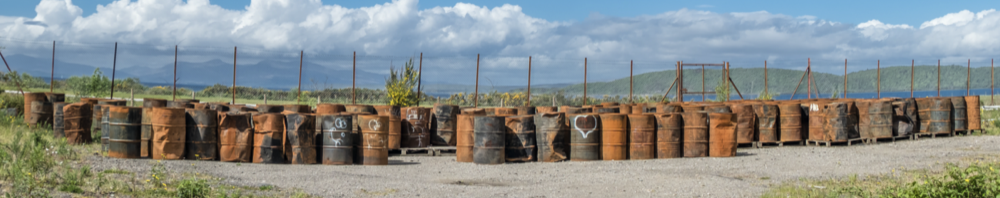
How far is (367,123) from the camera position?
13820 millimetres

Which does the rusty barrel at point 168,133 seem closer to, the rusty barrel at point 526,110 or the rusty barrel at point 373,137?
the rusty barrel at point 373,137

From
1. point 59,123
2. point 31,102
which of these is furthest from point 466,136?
point 31,102

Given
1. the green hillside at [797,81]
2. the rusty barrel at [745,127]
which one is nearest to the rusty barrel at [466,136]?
the rusty barrel at [745,127]

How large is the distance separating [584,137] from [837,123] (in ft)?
25.4

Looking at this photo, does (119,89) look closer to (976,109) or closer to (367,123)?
(367,123)

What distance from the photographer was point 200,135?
13570mm

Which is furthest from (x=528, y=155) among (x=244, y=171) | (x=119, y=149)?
(x=119, y=149)

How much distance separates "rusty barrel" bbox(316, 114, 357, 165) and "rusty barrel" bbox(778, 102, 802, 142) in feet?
35.8

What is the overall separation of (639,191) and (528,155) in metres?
4.41

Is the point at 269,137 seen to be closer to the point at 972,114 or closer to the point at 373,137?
the point at 373,137

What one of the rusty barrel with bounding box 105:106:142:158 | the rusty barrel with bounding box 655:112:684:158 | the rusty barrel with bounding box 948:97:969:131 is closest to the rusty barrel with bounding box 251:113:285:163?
the rusty barrel with bounding box 105:106:142:158

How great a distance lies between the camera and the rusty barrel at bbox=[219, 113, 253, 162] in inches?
534

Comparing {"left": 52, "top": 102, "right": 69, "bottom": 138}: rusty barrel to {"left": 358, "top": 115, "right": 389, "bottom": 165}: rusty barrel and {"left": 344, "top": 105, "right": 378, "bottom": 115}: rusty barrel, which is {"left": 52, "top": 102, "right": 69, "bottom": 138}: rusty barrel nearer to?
{"left": 344, "top": 105, "right": 378, "bottom": 115}: rusty barrel

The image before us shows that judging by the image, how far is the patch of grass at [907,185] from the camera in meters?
7.49
